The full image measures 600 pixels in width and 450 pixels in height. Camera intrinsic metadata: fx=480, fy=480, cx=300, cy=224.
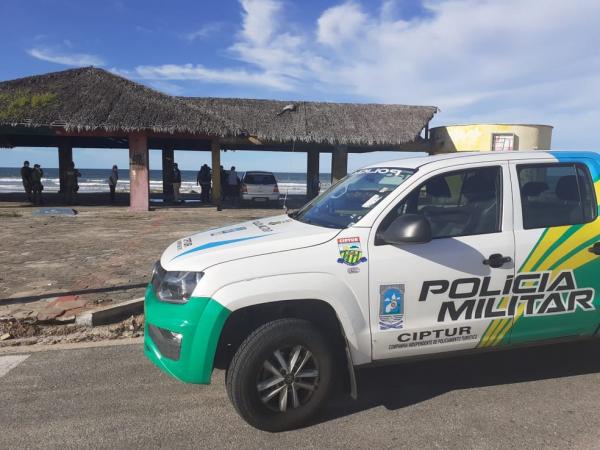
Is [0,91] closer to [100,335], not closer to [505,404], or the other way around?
[100,335]

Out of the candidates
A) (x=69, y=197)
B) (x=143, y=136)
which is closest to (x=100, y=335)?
(x=143, y=136)

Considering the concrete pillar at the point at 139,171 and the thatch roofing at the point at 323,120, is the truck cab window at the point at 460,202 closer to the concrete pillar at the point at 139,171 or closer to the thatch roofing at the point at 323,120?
the concrete pillar at the point at 139,171

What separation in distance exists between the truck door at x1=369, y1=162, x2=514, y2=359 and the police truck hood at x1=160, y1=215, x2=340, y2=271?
45cm

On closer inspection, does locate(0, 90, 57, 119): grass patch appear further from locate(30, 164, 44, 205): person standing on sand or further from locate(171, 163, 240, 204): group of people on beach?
locate(171, 163, 240, 204): group of people on beach

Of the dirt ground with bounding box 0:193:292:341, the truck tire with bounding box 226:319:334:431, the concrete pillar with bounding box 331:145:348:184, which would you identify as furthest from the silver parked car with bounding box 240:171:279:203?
the truck tire with bounding box 226:319:334:431

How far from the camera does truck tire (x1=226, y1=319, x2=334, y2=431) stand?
3.04m

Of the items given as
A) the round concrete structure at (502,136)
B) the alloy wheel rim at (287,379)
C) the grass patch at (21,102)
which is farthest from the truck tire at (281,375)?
the round concrete structure at (502,136)

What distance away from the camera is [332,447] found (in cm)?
297

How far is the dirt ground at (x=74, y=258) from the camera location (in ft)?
18.5

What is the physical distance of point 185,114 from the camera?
56.6ft

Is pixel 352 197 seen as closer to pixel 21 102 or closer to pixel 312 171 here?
pixel 21 102

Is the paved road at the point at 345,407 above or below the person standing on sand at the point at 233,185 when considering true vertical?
below

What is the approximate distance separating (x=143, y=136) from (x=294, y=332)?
15259 millimetres

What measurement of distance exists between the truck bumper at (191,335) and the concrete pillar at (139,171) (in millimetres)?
14688
